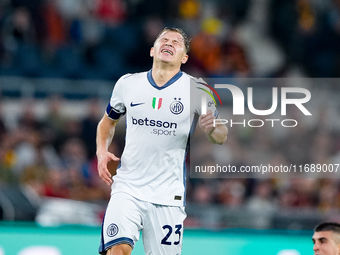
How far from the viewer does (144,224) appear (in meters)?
4.84

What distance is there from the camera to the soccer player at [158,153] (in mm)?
4801

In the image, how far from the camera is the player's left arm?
4.66 m

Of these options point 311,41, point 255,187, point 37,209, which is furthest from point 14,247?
point 311,41

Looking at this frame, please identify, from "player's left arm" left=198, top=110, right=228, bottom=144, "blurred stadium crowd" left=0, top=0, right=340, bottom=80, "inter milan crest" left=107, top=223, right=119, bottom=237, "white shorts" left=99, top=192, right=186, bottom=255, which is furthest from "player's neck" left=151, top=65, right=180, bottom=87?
"blurred stadium crowd" left=0, top=0, right=340, bottom=80

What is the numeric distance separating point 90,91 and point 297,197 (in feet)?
13.9

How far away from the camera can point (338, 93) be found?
1005 centimetres

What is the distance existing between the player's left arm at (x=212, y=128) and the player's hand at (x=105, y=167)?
69cm

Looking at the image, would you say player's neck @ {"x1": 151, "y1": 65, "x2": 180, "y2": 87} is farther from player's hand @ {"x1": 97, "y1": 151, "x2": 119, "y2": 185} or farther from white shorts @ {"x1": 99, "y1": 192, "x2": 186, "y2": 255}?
white shorts @ {"x1": 99, "y1": 192, "x2": 186, "y2": 255}

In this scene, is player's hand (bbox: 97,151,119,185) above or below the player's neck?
below

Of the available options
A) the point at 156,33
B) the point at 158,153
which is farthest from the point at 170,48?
the point at 156,33

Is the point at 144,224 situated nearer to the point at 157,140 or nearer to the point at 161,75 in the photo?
the point at 157,140

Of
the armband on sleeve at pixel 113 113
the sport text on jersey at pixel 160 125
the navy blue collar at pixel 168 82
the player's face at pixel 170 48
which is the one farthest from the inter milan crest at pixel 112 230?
the player's face at pixel 170 48

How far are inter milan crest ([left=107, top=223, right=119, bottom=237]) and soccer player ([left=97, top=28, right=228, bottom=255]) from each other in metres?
0.06

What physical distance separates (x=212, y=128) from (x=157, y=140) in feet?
1.42
